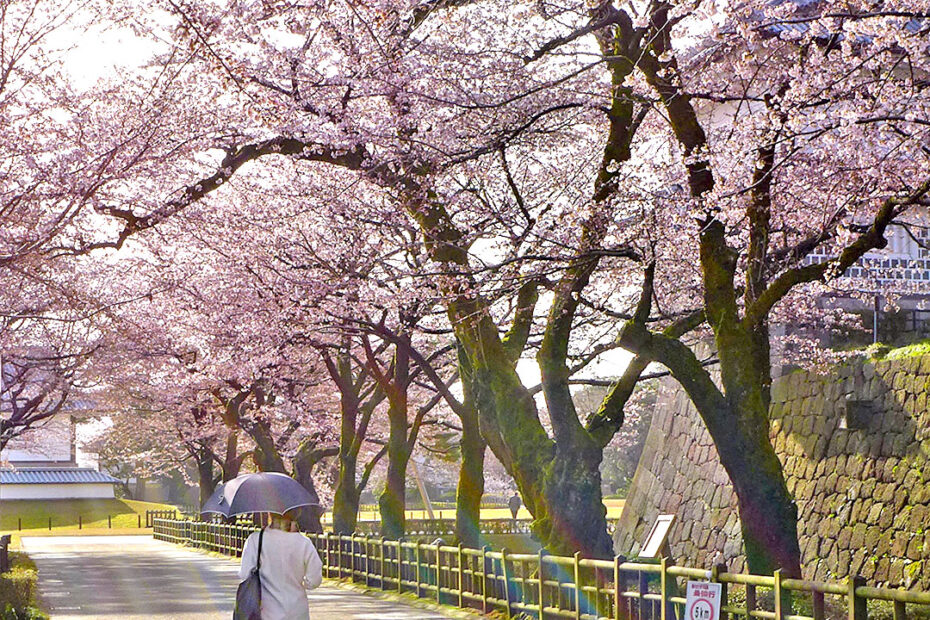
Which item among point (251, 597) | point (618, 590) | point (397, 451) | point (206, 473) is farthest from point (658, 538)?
point (206, 473)

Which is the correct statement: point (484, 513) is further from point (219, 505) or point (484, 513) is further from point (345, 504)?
point (219, 505)

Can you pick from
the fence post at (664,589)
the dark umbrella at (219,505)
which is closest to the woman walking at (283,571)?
the dark umbrella at (219,505)

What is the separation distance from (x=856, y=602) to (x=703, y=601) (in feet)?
4.22

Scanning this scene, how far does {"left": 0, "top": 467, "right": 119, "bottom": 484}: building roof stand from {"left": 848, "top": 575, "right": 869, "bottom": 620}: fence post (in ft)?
218

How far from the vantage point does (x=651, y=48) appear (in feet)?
38.7

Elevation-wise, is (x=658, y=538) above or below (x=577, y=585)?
above

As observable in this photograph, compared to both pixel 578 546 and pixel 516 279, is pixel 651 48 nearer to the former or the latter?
pixel 516 279

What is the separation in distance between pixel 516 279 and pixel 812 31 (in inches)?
Result: 170

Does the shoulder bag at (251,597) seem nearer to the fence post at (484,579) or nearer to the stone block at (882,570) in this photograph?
the fence post at (484,579)

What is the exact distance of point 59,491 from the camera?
2749 inches

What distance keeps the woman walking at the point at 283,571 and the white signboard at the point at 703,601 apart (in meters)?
3.23

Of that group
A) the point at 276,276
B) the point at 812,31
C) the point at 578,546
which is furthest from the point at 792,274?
the point at 276,276

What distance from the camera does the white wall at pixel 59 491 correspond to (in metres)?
69.1

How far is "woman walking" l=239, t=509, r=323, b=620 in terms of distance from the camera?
7.81 meters
